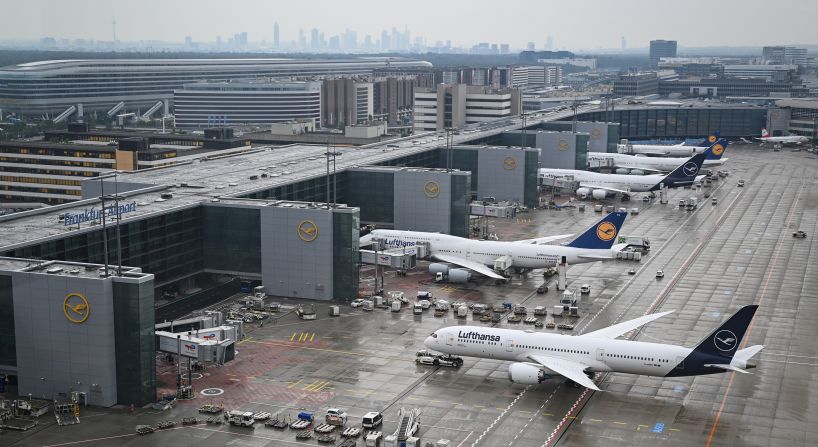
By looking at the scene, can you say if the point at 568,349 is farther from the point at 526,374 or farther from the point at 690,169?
the point at 690,169

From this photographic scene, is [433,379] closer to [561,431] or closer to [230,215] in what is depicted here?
[561,431]

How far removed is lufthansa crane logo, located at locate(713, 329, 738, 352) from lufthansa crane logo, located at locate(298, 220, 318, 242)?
5197 centimetres

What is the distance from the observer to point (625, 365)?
8025cm

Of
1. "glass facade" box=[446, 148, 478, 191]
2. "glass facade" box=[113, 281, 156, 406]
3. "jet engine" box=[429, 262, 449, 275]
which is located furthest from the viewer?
"glass facade" box=[446, 148, 478, 191]

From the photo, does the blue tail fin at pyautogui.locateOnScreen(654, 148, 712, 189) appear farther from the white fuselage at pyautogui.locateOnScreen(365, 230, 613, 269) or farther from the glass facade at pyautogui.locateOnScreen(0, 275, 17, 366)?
the glass facade at pyautogui.locateOnScreen(0, 275, 17, 366)

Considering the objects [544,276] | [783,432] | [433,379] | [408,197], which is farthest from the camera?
[408,197]

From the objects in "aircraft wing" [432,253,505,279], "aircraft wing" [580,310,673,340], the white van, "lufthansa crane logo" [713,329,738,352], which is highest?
"lufthansa crane logo" [713,329,738,352]

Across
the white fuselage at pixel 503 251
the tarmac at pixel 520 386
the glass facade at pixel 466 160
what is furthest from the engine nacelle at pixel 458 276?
the glass facade at pixel 466 160

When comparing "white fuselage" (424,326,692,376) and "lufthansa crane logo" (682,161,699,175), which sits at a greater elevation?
"lufthansa crane logo" (682,161,699,175)

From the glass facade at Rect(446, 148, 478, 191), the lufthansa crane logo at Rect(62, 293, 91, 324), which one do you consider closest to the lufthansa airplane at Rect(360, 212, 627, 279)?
the lufthansa crane logo at Rect(62, 293, 91, 324)

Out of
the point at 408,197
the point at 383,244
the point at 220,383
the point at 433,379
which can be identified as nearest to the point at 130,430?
the point at 220,383

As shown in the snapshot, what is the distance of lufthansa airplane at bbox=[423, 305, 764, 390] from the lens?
7638 cm

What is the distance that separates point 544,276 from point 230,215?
42568mm

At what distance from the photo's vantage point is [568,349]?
8206 cm
